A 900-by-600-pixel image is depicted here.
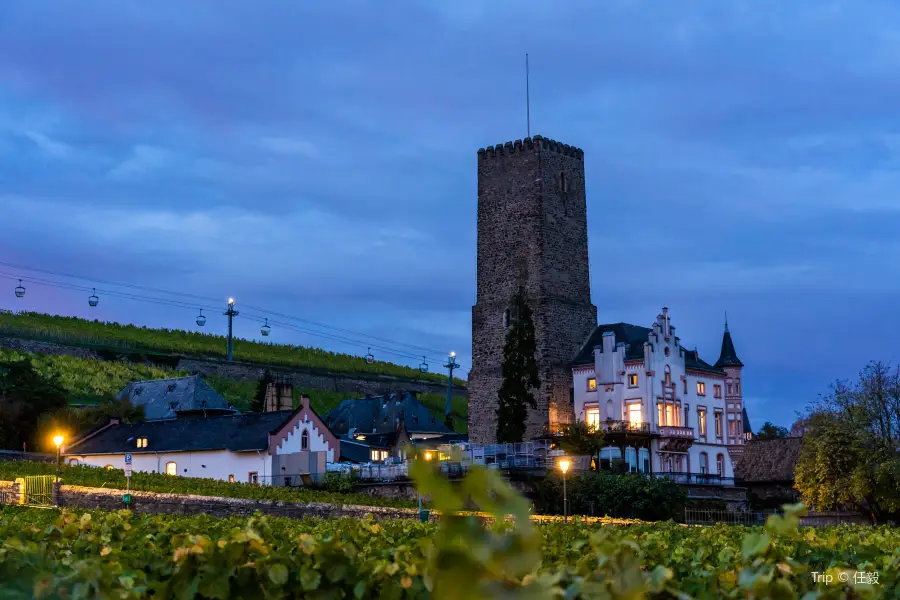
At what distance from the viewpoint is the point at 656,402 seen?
6856 centimetres

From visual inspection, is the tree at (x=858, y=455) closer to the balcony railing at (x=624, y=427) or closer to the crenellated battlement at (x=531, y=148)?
the balcony railing at (x=624, y=427)

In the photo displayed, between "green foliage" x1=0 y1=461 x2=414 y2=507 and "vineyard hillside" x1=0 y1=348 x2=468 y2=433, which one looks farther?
"vineyard hillside" x1=0 y1=348 x2=468 y2=433

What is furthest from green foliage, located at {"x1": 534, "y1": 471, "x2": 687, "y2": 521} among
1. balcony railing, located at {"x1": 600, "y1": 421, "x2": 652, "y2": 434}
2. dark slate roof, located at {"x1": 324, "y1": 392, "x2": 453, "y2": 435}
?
dark slate roof, located at {"x1": 324, "y1": 392, "x2": 453, "y2": 435}

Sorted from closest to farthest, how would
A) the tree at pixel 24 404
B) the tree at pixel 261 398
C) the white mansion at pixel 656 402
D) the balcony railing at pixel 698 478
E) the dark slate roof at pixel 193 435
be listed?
the dark slate roof at pixel 193 435
the balcony railing at pixel 698 478
the white mansion at pixel 656 402
the tree at pixel 24 404
the tree at pixel 261 398

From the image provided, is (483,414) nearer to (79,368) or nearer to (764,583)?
(79,368)

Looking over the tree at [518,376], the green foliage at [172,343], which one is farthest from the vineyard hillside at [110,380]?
the tree at [518,376]

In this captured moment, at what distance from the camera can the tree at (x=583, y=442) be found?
63.1 meters

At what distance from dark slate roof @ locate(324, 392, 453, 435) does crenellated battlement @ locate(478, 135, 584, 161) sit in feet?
72.9

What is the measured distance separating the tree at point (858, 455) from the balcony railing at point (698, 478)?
10.4 metres

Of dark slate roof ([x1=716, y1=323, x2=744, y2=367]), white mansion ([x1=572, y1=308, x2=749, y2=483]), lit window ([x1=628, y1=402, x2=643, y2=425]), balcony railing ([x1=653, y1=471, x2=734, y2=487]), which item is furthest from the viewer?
dark slate roof ([x1=716, y1=323, x2=744, y2=367])

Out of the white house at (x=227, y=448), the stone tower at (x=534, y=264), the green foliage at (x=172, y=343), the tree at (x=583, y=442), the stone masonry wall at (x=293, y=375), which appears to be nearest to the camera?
the white house at (x=227, y=448)

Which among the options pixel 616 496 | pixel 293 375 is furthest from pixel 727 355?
pixel 293 375

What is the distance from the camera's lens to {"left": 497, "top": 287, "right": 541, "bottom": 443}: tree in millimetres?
68938

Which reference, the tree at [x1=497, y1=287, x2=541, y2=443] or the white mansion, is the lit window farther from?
the tree at [x1=497, y1=287, x2=541, y2=443]
